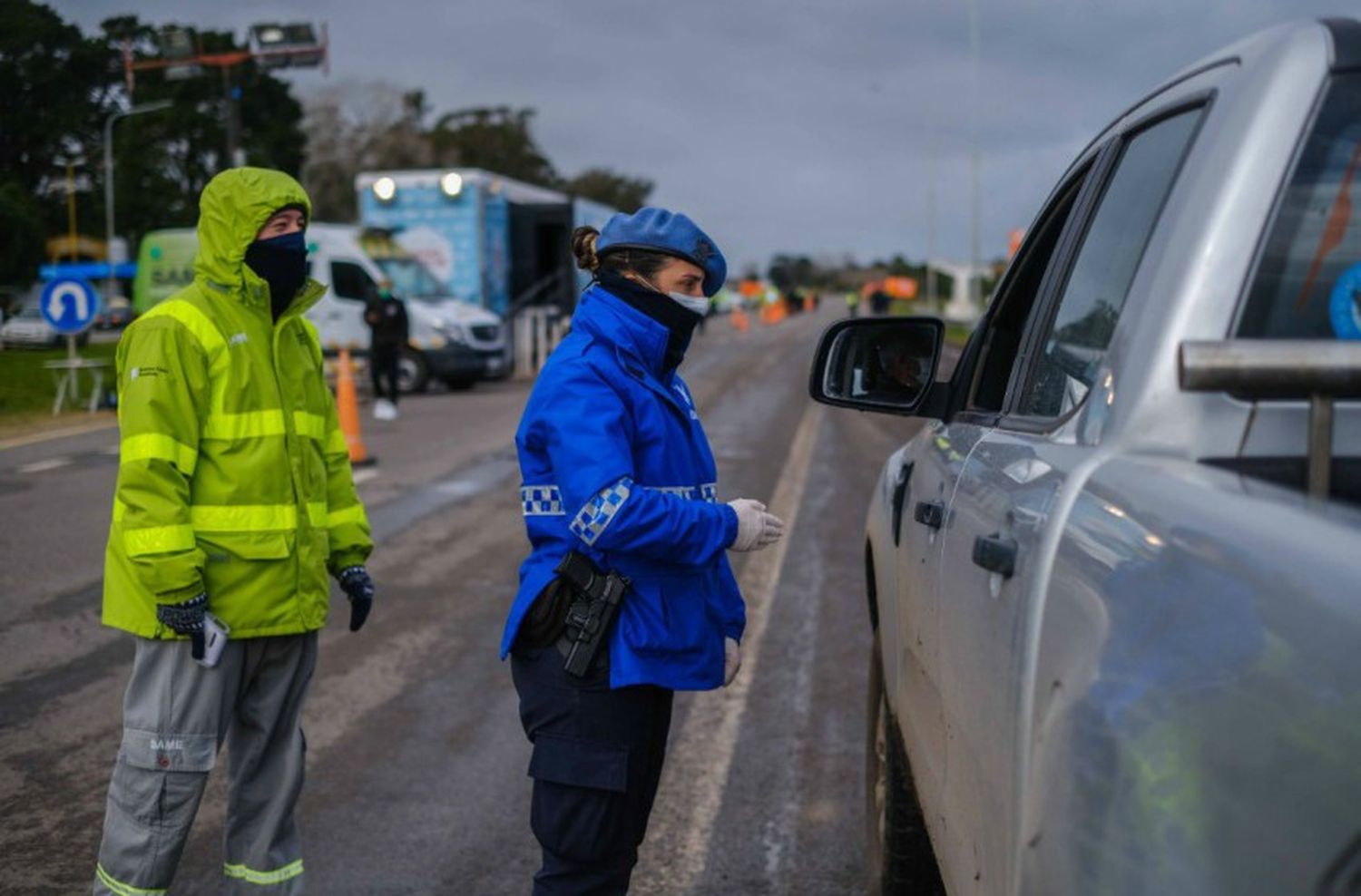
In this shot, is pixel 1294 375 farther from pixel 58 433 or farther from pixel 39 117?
pixel 58 433

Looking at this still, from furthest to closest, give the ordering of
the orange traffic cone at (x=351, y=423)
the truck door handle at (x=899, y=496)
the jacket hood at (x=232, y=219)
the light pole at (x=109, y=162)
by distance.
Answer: the light pole at (x=109, y=162) → the orange traffic cone at (x=351, y=423) → the truck door handle at (x=899, y=496) → the jacket hood at (x=232, y=219)

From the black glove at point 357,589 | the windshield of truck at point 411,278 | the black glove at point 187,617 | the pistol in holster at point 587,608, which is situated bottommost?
the windshield of truck at point 411,278

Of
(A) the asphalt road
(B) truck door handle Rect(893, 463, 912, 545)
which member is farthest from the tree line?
(B) truck door handle Rect(893, 463, 912, 545)

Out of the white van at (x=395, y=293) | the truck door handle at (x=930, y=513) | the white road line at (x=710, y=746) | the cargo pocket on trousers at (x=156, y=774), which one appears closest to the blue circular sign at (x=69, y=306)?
the white van at (x=395, y=293)

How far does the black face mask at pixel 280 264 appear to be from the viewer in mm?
3725

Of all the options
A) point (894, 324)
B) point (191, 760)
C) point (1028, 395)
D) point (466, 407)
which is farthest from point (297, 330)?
point (466, 407)

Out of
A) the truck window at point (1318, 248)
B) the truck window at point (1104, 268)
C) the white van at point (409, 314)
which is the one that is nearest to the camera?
the truck window at point (1318, 248)

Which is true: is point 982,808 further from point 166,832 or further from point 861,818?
point 861,818

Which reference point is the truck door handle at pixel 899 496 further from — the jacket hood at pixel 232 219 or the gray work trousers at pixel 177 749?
the jacket hood at pixel 232 219

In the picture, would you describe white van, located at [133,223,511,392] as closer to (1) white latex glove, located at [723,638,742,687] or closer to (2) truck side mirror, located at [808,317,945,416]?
(2) truck side mirror, located at [808,317,945,416]

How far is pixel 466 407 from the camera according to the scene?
22703 mm

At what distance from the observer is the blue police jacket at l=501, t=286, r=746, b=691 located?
2.97m

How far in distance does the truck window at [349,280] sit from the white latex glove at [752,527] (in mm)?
22417

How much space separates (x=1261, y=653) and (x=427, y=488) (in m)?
12.2
